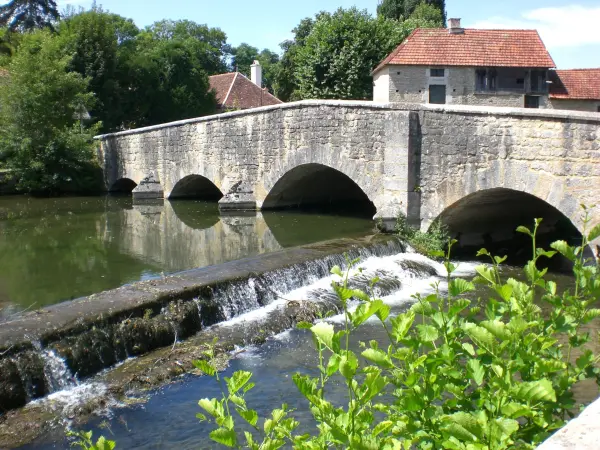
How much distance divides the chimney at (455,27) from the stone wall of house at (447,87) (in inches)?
68.4

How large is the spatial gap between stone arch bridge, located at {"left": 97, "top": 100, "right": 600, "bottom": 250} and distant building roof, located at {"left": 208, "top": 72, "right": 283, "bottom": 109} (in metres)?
17.9

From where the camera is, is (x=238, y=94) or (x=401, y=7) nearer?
(x=238, y=94)

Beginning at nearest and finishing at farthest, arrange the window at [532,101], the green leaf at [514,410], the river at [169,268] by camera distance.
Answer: the green leaf at [514,410]
the river at [169,268]
the window at [532,101]

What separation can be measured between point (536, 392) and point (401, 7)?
44643 mm

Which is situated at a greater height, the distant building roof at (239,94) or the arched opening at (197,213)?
the distant building roof at (239,94)

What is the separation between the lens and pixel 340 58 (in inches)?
1056

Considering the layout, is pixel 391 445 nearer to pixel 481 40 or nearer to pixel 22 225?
pixel 22 225

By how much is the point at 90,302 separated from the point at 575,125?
6.57 metres

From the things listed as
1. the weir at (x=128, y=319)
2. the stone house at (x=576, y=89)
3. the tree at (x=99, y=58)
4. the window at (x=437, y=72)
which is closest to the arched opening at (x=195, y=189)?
the tree at (x=99, y=58)

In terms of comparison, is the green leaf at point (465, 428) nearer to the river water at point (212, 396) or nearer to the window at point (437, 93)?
the river water at point (212, 396)

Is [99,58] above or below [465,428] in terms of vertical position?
above

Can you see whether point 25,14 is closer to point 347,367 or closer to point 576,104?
point 576,104

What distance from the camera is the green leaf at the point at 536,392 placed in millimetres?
2188

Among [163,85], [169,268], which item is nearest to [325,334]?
[169,268]
